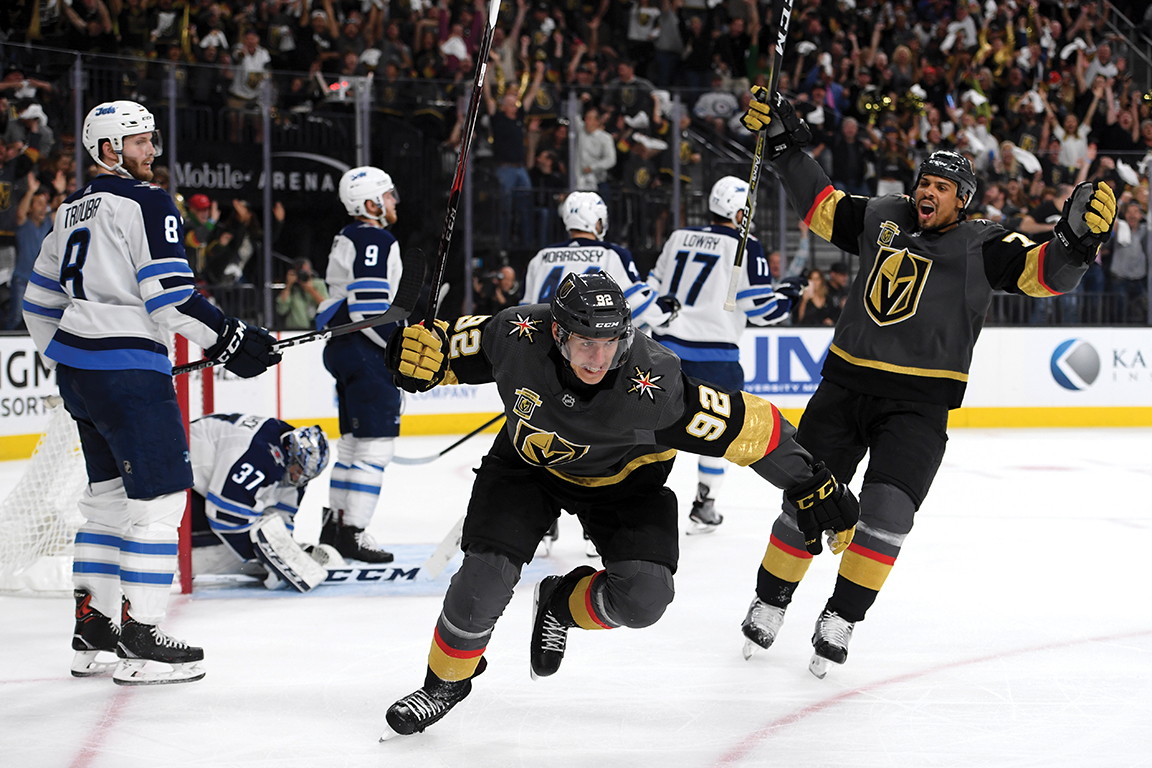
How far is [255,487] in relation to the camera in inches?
142

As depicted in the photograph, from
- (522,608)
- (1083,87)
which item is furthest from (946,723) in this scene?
(1083,87)

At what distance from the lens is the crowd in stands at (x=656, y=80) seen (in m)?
8.38

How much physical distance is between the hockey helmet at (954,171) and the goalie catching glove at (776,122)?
35 centimetres

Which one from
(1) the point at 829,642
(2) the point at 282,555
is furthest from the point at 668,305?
(1) the point at 829,642

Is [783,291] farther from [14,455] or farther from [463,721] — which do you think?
[14,455]

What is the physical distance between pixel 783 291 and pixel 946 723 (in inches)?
107

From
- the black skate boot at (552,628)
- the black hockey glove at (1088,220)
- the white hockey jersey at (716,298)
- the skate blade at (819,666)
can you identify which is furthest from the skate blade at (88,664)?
the white hockey jersey at (716,298)

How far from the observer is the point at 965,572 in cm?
416

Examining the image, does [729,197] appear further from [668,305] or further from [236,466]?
[236,466]

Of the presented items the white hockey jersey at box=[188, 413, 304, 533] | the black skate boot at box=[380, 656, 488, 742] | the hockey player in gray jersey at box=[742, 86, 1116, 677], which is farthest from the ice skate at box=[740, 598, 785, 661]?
the white hockey jersey at box=[188, 413, 304, 533]

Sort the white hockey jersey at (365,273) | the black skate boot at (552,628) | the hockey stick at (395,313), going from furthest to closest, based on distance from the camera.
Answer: the white hockey jersey at (365,273) < the hockey stick at (395,313) < the black skate boot at (552,628)

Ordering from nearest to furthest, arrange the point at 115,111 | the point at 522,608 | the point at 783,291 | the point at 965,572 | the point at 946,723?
1. the point at 946,723
2. the point at 115,111
3. the point at 522,608
4. the point at 965,572
5. the point at 783,291

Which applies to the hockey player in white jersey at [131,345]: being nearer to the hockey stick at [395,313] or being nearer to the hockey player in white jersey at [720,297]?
the hockey stick at [395,313]

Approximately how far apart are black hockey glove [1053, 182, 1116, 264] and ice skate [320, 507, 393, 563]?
8.31 ft
